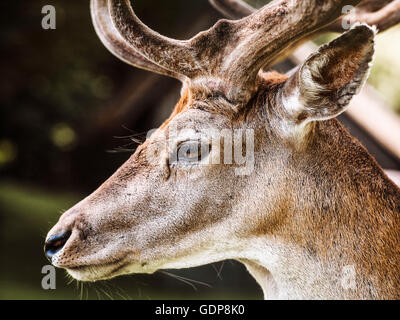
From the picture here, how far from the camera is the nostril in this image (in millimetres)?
2676

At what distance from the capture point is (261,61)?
2619 millimetres

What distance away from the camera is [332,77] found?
245 cm

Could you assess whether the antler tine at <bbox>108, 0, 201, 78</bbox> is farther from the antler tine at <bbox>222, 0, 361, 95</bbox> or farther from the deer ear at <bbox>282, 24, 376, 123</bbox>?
the deer ear at <bbox>282, 24, 376, 123</bbox>

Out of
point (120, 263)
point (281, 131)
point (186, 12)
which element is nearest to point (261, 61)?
point (281, 131)

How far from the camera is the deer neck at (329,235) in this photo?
259 cm

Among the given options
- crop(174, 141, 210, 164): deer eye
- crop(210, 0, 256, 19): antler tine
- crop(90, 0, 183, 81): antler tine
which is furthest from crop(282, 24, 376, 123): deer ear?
crop(210, 0, 256, 19): antler tine

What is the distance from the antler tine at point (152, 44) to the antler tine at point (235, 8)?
1016mm

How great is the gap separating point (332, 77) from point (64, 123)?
6.63 m

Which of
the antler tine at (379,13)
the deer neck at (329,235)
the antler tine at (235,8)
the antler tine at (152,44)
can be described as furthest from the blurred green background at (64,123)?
the deer neck at (329,235)

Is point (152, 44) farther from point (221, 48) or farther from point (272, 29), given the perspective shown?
point (272, 29)

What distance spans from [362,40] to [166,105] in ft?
17.3

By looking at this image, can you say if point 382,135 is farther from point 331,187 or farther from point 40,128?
point 40,128

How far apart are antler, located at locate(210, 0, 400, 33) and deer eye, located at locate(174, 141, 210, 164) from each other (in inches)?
51.3

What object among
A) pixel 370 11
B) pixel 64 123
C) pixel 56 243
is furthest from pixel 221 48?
pixel 64 123
